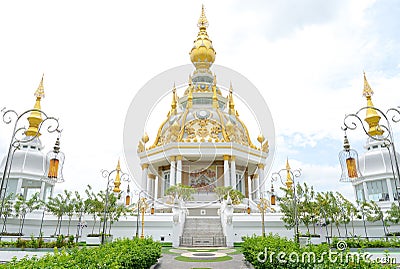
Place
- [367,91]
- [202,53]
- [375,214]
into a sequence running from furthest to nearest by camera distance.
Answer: [202,53] < [367,91] < [375,214]

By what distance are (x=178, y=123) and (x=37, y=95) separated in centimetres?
1646

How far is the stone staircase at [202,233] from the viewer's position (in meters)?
20.5

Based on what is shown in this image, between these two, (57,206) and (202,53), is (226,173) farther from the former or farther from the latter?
(202,53)

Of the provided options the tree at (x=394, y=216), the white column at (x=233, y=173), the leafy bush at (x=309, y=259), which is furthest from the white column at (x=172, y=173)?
the leafy bush at (x=309, y=259)

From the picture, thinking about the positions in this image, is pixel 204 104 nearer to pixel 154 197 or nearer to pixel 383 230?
pixel 154 197

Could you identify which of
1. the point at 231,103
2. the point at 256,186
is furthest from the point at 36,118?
the point at 256,186

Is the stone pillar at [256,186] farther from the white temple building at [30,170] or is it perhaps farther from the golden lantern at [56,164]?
the golden lantern at [56,164]

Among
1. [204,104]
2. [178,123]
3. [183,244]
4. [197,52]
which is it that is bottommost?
[183,244]

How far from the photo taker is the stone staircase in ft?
67.4

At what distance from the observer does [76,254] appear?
6297mm

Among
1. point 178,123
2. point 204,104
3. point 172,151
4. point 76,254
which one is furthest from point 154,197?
point 76,254

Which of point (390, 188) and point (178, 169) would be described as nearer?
point (390, 188)

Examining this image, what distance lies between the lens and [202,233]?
2184cm

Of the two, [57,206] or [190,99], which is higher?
[190,99]
